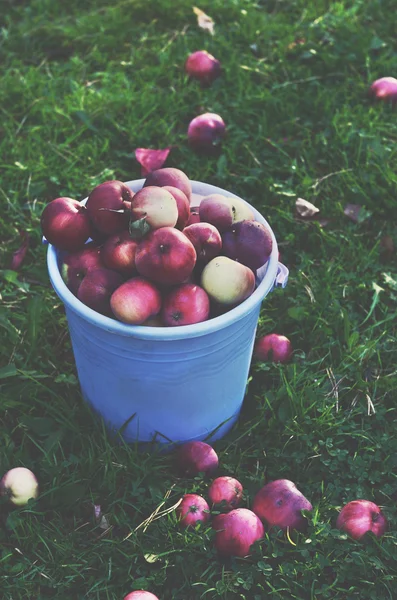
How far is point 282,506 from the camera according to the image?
86.5 inches

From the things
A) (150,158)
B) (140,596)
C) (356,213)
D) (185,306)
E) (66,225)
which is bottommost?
(140,596)

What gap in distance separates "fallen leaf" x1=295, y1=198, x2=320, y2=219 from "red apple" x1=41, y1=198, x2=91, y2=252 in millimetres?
1366

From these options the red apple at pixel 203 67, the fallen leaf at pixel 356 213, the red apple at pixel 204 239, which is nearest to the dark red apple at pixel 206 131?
the red apple at pixel 203 67

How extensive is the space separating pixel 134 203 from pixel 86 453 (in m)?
0.90

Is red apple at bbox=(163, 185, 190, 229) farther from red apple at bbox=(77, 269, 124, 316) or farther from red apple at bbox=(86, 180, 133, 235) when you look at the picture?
red apple at bbox=(77, 269, 124, 316)

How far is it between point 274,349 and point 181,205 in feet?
2.58

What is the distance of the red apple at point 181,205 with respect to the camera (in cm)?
222

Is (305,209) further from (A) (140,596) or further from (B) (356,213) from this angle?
(A) (140,596)

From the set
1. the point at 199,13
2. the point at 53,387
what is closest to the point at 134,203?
the point at 53,387

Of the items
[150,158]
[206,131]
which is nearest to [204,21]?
[206,131]

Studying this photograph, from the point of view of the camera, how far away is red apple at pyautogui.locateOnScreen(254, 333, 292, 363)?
107 inches

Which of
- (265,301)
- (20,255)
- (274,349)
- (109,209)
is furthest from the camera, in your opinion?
(20,255)

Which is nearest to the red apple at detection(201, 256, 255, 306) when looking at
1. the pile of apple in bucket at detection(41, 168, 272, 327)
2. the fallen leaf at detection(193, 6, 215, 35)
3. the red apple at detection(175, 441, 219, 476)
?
the pile of apple in bucket at detection(41, 168, 272, 327)

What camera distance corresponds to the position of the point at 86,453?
2412 mm
